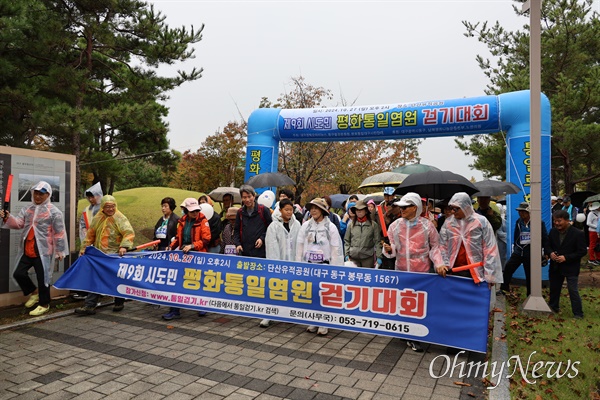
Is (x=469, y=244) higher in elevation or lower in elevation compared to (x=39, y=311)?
higher

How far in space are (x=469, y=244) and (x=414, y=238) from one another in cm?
62

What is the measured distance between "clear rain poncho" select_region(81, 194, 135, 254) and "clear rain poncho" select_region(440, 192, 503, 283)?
15.0 ft

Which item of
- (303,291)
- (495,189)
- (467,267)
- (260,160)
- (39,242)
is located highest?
(260,160)

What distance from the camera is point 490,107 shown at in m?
9.16

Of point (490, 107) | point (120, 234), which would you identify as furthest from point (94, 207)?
point (490, 107)

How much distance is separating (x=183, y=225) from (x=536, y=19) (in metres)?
6.13

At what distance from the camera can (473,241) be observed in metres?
4.81

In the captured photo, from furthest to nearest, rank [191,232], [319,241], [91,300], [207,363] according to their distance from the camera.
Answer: [91,300] → [191,232] → [319,241] → [207,363]

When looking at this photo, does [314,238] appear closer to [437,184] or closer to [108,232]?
[437,184]

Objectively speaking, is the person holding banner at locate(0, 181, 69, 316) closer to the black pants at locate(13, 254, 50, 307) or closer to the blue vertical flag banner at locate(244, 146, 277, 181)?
the black pants at locate(13, 254, 50, 307)

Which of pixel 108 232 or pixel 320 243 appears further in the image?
pixel 108 232

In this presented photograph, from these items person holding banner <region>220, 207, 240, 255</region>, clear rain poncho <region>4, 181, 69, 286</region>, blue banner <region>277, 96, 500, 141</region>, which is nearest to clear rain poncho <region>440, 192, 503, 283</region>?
person holding banner <region>220, 207, 240, 255</region>

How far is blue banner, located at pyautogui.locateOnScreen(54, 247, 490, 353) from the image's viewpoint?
458cm

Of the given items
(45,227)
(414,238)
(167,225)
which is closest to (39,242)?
(45,227)
